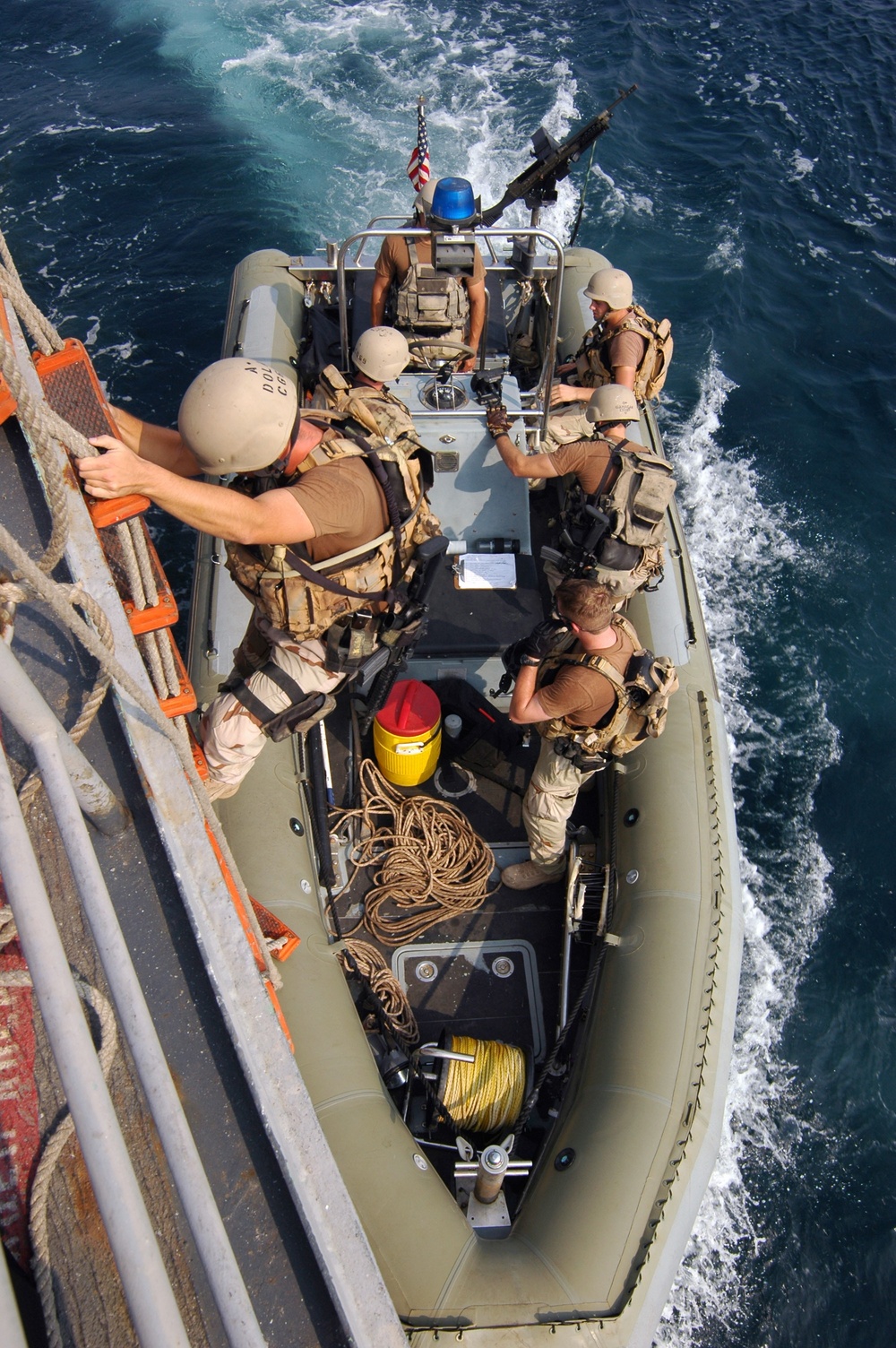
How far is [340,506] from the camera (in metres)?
2.43

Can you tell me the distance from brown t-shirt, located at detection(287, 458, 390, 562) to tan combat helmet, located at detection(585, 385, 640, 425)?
2196mm

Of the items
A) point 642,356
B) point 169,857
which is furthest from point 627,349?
point 169,857

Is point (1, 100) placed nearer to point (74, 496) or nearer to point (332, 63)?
point (332, 63)

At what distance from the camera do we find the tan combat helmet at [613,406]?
440cm

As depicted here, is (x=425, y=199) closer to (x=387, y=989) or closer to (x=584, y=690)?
(x=584, y=690)

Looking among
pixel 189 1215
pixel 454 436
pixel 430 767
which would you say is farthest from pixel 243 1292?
pixel 454 436

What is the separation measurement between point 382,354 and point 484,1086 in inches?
119

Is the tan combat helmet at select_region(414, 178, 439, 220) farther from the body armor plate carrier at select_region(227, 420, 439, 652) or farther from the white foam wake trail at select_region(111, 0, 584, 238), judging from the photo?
the white foam wake trail at select_region(111, 0, 584, 238)

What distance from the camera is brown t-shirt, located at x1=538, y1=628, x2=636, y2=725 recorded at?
320 cm

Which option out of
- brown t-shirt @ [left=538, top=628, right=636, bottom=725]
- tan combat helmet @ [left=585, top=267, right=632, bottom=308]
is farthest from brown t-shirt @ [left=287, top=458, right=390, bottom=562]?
tan combat helmet @ [left=585, top=267, right=632, bottom=308]

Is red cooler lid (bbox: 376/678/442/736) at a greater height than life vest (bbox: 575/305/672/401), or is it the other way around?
life vest (bbox: 575/305/672/401)

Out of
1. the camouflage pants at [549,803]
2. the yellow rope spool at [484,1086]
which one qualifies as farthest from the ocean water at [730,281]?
the camouflage pants at [549,803]

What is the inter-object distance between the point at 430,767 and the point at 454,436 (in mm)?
1634

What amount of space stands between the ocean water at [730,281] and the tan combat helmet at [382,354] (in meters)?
3.48
